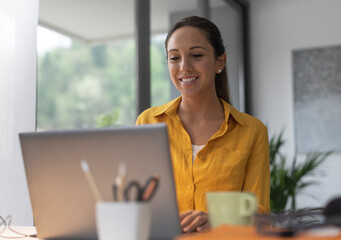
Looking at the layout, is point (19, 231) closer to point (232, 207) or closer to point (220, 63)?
point (232, 207)

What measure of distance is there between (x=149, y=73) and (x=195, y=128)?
4.93ft

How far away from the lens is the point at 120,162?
991 mm

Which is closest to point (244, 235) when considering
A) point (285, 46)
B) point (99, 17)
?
point (99, 17)

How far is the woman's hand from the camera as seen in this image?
3.95 ft

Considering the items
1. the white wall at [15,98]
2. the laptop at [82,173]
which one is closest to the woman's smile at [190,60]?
the white wall at [15,98]

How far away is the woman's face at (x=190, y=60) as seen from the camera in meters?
1.80

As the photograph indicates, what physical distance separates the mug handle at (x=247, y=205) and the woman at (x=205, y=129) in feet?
1.88

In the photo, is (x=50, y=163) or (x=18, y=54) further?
(x=18, y=54)

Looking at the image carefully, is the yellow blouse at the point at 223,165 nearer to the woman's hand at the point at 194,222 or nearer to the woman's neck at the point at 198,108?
the woman's neck at the point at 198,108

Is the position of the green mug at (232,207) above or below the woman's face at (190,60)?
below

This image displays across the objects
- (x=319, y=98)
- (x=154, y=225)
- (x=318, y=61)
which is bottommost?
(x=154, y=225)

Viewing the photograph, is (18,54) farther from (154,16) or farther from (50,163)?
(154,16)

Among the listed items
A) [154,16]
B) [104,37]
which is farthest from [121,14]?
[104,37]

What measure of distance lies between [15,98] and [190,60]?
0.77m
